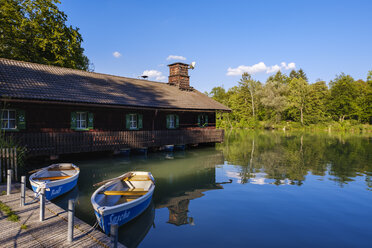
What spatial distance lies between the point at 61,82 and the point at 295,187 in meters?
16.3

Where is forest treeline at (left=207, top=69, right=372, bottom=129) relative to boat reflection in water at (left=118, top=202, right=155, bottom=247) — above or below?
above

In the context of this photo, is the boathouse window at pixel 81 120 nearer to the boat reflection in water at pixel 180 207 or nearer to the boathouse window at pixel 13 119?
the boathouse window at pixel 13 119

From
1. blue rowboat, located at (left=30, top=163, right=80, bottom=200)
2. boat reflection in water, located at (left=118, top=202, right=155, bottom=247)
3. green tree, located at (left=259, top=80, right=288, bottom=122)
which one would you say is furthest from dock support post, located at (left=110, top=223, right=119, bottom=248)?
green tree, located at (left=259, top=80, right=288, bottom=122)

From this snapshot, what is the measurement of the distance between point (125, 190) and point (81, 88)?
36.6 feet

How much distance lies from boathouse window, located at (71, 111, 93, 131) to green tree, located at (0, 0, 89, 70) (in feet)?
37.0

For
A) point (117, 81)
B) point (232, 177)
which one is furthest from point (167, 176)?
point (117, 81)

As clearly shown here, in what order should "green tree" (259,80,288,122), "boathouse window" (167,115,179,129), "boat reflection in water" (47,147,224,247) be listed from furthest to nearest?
1. "green tree" (259,80,288,122)
2. "boathouse window" (167,115,179,129)
3. "boat reflection in water" (47,147,224,247)

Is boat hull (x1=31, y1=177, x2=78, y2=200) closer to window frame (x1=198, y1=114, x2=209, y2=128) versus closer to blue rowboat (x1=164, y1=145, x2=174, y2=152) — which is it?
blue rowboat (x1=164, y1=145, x2=174, y2=152)

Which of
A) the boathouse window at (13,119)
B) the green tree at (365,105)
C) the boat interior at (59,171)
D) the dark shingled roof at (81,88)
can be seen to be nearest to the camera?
the boat interior at (59,171)

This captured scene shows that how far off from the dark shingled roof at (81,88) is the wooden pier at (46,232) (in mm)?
9195

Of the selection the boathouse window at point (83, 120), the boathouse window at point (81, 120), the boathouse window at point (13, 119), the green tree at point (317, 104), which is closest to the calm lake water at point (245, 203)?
the boathouse window at point (83, 120)

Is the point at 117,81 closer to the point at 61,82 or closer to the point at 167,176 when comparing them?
the point at 61,82

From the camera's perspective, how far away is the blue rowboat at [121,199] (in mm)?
6164

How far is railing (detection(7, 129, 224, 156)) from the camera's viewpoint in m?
13.6
